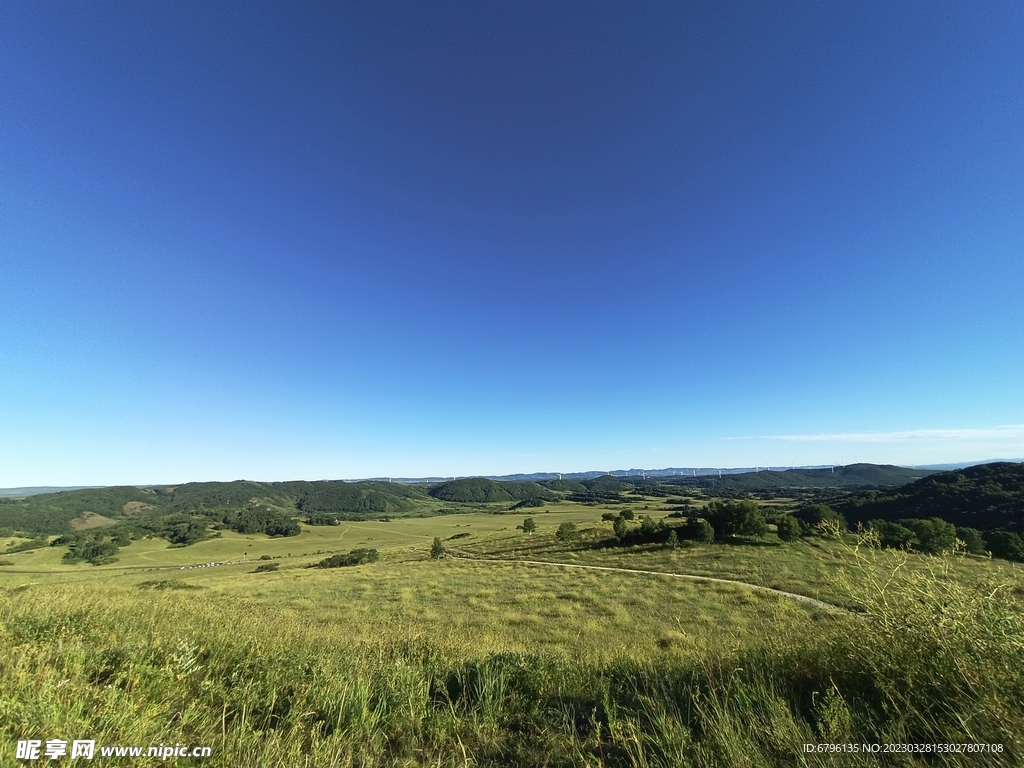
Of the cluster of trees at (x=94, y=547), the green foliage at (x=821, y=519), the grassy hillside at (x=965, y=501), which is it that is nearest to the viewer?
the green foliage at (x=821, y=519)

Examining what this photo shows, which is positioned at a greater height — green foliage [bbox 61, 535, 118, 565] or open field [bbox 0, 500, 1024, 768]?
open field [bbox 0, 500, 1024, 768]

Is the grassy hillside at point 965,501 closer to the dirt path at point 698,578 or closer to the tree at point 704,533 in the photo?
the tree at point 704,533

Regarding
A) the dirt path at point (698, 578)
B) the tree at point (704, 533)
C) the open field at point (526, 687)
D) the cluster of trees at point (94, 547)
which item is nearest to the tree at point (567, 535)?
the dirt path at point (698, 578)

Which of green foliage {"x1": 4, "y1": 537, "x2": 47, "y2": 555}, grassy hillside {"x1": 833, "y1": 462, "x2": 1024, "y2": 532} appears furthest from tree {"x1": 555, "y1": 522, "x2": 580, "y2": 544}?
green foliage {"x1": 4, "y1": 537, "x2": 47, "y2": 555}

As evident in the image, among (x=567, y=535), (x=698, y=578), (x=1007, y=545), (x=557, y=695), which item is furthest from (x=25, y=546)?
(x=1007, y=545)

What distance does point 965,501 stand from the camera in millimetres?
81750

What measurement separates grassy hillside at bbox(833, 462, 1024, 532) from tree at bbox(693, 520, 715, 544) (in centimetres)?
3812

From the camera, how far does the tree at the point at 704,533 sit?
160 ft

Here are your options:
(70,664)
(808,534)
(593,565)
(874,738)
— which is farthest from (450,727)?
(808,534)

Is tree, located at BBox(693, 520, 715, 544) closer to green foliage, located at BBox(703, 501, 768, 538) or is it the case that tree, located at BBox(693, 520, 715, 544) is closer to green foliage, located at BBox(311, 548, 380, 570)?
green foliage, located at BBox(703, 501, 768, 538)

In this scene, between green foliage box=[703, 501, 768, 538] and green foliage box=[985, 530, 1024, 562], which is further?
green foliage box=[703, 501, 768, 538]

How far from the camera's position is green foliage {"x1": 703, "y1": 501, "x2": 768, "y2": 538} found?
163 ft

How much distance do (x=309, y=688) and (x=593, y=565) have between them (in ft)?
139

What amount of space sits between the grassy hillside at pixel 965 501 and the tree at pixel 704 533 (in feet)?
125
